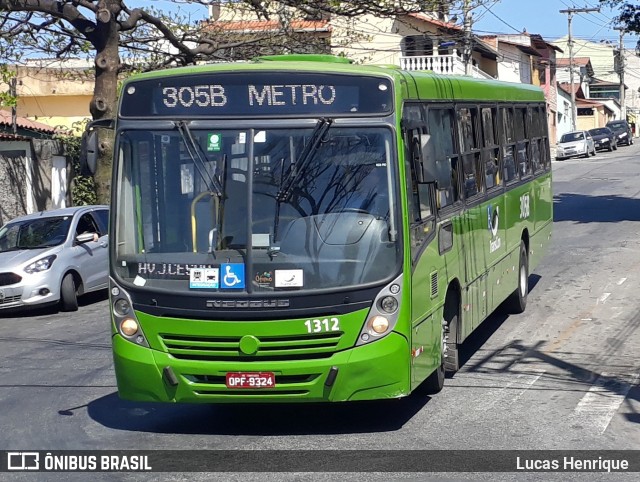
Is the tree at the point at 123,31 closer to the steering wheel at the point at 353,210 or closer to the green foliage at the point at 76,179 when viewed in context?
the green foliage at the point at 76,179

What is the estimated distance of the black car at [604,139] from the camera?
196 ft

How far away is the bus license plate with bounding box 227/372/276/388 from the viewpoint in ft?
26.0

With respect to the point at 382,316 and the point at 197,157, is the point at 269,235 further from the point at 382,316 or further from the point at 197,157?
the point at 382,316

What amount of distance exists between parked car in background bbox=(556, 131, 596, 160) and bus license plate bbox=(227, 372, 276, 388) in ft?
157

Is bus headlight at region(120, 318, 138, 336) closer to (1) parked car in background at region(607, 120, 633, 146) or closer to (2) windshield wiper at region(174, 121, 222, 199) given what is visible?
(2) windshield wiper at region(174, 121, 222, 199)

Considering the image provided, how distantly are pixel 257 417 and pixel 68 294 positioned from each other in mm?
8111

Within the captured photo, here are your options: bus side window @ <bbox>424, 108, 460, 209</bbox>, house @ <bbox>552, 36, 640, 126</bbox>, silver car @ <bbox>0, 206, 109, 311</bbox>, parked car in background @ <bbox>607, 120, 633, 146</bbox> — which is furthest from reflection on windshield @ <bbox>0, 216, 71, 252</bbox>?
house @ <bbox>552, 36, 640, 126</bbox>

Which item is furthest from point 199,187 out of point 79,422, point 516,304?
point 516,304

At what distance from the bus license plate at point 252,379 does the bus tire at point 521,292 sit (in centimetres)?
645

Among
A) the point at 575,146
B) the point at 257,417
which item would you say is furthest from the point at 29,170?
the point at 575,146

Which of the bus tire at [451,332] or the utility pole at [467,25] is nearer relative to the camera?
the bus tire at [451,332]

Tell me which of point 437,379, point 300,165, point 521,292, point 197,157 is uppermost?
point 197,157

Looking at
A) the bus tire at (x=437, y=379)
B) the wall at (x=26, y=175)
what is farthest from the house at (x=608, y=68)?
the bus tire at (x=437, y=379)

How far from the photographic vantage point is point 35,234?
17344 millimetres
